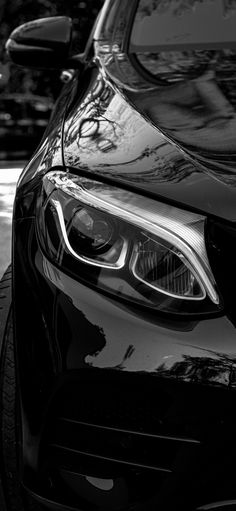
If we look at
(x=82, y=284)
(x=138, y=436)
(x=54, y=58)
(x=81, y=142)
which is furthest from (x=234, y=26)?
(x=138, y=436)

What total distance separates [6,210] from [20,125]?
10708mm

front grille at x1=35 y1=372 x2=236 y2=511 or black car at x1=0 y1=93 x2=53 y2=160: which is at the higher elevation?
front grille at x1=35 y1=372 x2=236 y2=511

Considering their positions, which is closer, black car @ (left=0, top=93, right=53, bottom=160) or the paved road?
the paved road

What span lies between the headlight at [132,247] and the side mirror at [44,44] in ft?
4.94

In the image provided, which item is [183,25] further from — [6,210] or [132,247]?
[132,247]

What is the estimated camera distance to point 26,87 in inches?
777

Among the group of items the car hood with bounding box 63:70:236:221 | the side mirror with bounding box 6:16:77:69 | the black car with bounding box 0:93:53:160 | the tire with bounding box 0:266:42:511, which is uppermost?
the side mirror with bounding box 6:16:77:69

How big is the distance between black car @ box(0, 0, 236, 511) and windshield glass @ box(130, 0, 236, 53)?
0.83 m

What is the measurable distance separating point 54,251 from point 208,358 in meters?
0.36

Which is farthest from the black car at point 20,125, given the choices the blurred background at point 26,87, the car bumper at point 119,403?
the car bumper at point 119,403

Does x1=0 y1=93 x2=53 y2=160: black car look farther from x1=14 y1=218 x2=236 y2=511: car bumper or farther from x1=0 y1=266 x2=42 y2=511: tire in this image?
x1=14 y1=218 x2=236 y2=511: car bumper

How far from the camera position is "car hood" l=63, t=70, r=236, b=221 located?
58.7 inches

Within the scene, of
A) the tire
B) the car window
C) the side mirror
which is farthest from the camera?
the side mirror

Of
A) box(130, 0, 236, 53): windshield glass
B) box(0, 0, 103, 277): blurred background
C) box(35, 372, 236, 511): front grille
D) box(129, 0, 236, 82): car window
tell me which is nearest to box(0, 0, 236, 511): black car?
box(35, 372, 236, 511): front grille
